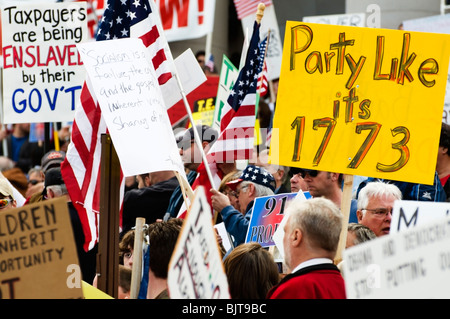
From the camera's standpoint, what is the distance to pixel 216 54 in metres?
17.0

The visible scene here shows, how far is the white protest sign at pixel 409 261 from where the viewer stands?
9.00ft

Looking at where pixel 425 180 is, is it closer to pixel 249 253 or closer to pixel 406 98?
pixel 406 98

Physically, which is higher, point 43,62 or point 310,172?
point 43,62

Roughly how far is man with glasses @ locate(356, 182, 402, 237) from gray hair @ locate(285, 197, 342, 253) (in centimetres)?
166

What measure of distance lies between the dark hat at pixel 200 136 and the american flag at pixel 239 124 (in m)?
0.49

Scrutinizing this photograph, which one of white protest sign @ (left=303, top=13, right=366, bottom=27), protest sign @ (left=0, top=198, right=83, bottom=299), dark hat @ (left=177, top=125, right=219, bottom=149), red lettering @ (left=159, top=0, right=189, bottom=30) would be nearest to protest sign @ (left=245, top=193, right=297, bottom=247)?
dark hat @ (left=177, top=125, right=219, bottom=149)

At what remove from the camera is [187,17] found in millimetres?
12188

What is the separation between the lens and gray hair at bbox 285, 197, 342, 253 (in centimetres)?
405

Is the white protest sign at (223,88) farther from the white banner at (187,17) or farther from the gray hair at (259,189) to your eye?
the white banner at (187,17)

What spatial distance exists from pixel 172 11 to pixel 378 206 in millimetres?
7259

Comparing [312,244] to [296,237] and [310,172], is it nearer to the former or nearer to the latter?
[296,237]

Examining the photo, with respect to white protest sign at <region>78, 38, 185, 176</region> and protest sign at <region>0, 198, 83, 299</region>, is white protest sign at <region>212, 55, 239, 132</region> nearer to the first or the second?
white protest sign at <region>78, 38, 185, 176</region>

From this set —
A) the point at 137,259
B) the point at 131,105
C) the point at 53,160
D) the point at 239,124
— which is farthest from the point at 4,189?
the point at 239,124
